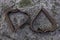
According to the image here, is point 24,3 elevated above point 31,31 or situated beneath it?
elevated above

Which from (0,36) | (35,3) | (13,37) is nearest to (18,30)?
(13,37)

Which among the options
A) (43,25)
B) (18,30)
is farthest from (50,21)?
(18,30)

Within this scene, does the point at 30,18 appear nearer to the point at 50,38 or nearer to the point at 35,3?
the point at 35,3

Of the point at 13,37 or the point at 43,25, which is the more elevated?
the point at 43,25

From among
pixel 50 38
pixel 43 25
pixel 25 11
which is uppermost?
pixel 25 11

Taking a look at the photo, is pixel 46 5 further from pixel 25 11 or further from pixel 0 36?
pixel 0 36

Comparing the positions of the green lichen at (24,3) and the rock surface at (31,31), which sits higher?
the green lichen at (24,3)

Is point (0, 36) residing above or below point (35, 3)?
below

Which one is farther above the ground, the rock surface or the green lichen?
the green lichen
